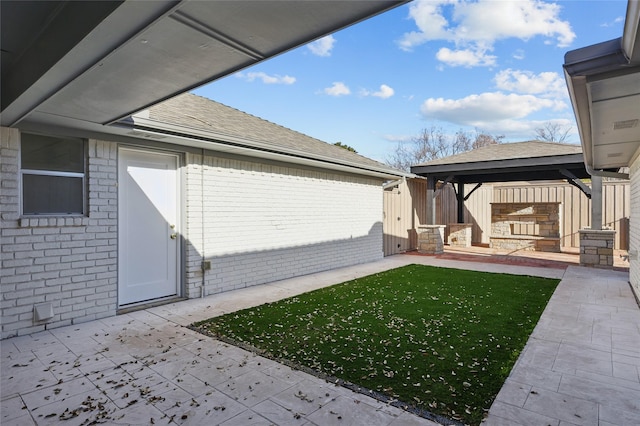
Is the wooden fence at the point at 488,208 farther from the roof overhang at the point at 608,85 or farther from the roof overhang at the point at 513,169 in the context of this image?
the roof overhang at the point at 608,85

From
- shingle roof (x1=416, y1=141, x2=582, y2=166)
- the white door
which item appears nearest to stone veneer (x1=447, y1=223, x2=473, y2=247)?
shingle roof (x1=416, y1=141, x2=582, y2=166)

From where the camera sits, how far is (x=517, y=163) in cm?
991

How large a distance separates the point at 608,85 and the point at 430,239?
9351 mm

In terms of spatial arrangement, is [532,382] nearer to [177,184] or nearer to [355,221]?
[177,184]

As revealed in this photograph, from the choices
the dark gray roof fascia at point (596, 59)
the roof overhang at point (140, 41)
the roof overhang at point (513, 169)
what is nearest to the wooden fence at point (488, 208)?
the roof overhang at point (513, 169)

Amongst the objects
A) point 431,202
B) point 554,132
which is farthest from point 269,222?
point 554,132

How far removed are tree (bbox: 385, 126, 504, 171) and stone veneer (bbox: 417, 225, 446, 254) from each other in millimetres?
15952

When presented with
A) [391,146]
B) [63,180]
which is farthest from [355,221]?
[391,146]

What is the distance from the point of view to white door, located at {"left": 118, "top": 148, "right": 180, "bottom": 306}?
4.86m

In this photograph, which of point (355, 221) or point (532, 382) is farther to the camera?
point (355, 221)

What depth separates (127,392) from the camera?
2684mm

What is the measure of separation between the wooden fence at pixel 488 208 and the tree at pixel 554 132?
1349cm

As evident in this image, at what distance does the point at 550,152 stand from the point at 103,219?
10.5 m

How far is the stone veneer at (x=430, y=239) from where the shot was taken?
11.3 m
